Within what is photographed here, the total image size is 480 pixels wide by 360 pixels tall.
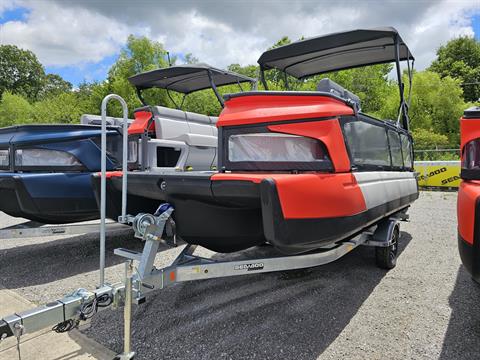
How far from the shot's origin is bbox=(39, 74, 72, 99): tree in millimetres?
55188

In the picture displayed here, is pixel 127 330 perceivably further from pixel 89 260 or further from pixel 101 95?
pixel 101 95

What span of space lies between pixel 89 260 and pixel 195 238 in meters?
2.22

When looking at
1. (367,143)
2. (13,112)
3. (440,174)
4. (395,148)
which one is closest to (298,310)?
(367,143)

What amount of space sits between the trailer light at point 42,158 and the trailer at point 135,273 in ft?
6.88

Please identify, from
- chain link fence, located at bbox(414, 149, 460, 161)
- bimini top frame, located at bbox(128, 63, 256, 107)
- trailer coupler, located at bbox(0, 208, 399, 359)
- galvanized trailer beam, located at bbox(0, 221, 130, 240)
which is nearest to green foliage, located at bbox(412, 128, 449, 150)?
chain link fence, located at bbox(414, 149, 460, 161)

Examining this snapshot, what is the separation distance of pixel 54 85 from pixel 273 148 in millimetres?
65161

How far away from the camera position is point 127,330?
2174mm

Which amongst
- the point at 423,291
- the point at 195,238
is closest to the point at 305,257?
the point at 195,238

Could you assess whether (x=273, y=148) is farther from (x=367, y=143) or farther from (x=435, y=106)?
(x=435, y=106)

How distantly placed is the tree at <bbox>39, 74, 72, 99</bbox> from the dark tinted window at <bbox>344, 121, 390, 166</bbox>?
5867cm

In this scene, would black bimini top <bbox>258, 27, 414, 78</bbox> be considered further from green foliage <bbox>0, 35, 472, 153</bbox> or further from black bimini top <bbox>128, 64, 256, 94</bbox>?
green foliage <bbox>0, 35, 472, 153</bbox>

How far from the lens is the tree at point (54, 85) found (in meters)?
55.2

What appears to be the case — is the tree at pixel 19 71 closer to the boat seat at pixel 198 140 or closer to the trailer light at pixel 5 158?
the trailer light at pixel 5 158

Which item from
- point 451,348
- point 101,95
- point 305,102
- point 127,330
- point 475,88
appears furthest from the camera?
point 475,88
